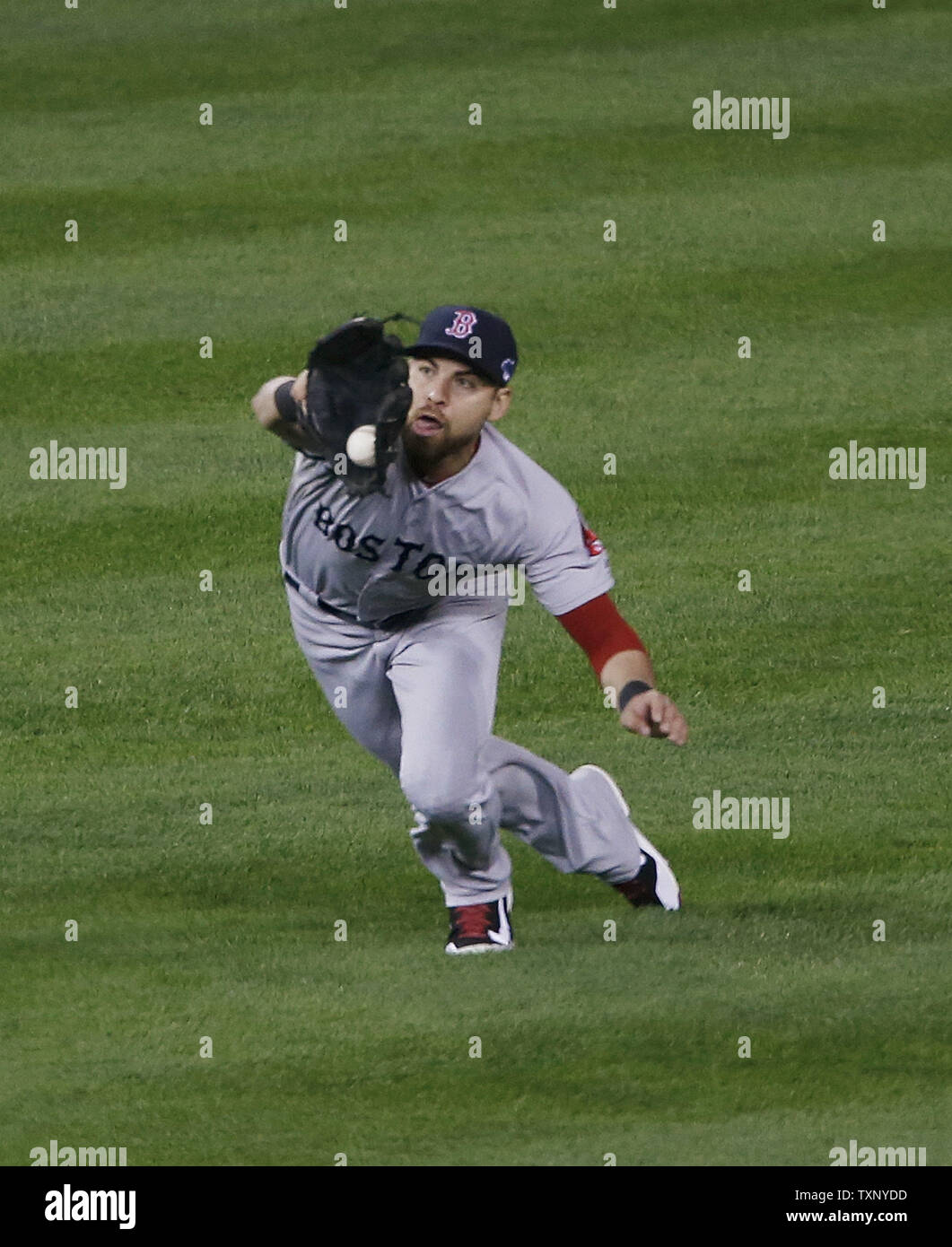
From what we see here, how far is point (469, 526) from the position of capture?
21.0ft

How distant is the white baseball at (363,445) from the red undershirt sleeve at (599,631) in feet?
2.91

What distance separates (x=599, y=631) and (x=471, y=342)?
909mm

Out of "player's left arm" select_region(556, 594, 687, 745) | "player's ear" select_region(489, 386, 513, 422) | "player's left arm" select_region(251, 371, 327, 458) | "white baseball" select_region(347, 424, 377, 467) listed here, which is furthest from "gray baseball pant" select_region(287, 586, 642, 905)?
"white baseball" select_region(347, 424, 377, 467)

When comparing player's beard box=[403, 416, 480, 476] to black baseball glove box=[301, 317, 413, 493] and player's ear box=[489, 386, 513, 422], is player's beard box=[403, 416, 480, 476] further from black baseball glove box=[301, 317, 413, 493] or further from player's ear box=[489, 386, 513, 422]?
black baseball glove box=[301, 317, 413, 493]

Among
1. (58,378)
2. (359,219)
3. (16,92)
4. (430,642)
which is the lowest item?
(430,642)

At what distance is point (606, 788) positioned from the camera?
279 inches

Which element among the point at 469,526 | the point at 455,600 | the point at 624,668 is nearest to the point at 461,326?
the point at 469,526

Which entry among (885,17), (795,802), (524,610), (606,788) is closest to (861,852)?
(795,802)

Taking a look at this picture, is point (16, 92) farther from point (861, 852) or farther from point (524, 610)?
point (861, 852)

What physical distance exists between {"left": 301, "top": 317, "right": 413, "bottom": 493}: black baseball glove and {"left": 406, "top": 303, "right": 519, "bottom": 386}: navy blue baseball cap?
18.8 inches

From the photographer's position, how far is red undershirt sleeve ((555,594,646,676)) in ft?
20.4

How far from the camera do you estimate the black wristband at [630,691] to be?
6.01m

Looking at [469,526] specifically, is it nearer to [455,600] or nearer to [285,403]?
[455,600]

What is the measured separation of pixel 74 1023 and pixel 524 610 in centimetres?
425
